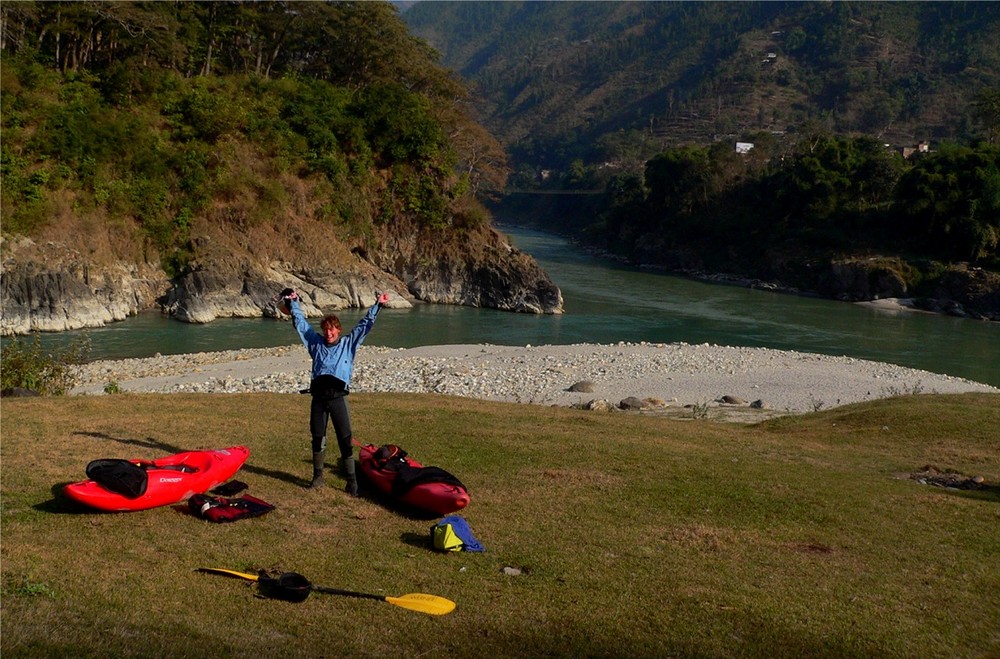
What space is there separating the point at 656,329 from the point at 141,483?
36287 mm

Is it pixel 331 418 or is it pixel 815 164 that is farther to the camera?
pixel 815 164

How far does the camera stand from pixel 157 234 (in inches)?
1644

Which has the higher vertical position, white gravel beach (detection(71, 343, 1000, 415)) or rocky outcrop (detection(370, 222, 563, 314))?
rocky outcrop (detection(370, 222, 563, 314))

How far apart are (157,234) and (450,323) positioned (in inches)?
604

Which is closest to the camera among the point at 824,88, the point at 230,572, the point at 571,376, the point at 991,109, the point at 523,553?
the point at 230,572

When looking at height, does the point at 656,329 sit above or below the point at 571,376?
above

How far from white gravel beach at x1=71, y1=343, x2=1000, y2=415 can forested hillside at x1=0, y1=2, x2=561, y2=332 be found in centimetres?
1105

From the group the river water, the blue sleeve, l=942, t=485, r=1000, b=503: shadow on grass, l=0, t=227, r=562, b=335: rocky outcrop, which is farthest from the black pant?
l=0, t=227, r=562, b=335: rocky outcrop

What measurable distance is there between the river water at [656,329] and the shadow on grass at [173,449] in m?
20.4

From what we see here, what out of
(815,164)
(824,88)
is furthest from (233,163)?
(824,88)

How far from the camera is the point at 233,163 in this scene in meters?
45.7

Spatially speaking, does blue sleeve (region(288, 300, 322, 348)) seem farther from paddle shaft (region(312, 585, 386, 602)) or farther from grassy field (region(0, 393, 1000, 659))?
paddle shaft (region(312, 585, 386, 602))

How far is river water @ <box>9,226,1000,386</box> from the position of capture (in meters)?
34.7

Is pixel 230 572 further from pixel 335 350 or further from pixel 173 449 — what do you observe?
pixel 173 449
